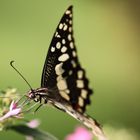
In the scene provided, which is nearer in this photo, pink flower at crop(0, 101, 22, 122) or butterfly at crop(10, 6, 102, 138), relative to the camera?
pink flower at crop(0, 101, 22, 122)

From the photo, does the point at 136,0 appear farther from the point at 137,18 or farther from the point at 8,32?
the point at 8,32

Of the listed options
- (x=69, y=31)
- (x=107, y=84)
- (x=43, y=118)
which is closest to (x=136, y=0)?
(x=107, y=84)

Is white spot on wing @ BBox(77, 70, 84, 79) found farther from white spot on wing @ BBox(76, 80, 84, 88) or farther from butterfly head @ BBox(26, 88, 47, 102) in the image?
butterfly head @ BBox(26, 88, 47, 102)

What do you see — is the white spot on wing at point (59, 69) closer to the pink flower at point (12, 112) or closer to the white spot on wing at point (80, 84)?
the white spot on wing at point (80, 84)

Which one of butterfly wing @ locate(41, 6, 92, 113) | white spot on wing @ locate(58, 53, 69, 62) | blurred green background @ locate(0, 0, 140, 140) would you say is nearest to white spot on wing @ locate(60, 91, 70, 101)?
butterfly wing @ locate(41, 6, 92, 113)

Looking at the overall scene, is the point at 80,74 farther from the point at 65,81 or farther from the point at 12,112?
the point at 12,112

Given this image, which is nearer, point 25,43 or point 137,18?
point 25,43
